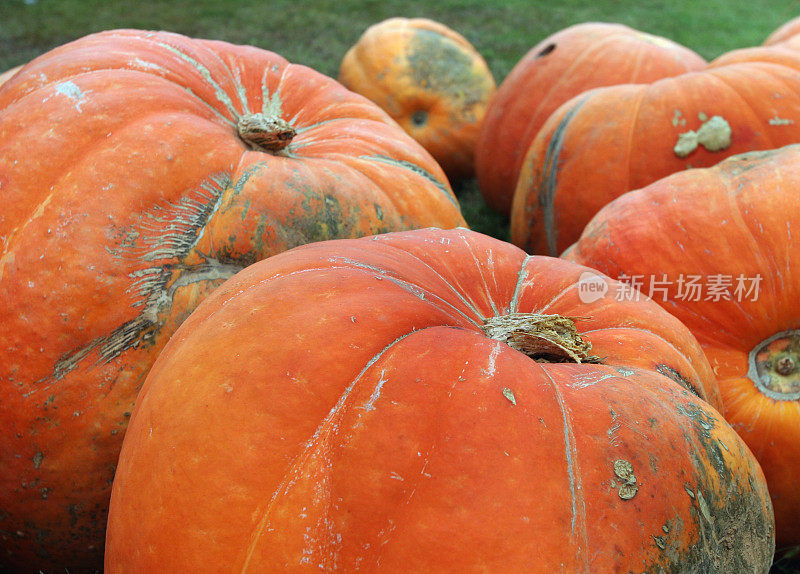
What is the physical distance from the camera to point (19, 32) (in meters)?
6.57

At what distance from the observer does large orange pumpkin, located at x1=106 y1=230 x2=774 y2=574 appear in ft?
3.61

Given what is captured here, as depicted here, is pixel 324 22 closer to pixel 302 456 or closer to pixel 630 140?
pixel 630 140

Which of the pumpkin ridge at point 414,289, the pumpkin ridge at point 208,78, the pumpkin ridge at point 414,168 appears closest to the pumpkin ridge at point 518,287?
the pumpkin ridge at point 414,289

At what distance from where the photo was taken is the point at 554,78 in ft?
12.5

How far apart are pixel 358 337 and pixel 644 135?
2.04m

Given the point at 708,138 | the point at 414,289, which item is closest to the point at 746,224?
the point at 708,138

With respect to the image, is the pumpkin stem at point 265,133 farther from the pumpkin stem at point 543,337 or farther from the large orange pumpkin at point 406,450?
the pumpkin stem at point 543,337

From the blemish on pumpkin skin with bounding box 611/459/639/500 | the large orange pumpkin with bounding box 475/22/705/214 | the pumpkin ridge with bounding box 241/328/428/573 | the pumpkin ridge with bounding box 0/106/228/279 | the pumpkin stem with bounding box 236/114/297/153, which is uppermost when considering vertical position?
the pumpkin ridge with bounding box 0/106/228/279

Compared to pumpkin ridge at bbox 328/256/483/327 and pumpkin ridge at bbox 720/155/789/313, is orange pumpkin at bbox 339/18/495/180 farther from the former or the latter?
pumpkin ridge at bbox 328/256/483/327

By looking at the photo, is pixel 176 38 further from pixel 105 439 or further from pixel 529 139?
pixel 529 139

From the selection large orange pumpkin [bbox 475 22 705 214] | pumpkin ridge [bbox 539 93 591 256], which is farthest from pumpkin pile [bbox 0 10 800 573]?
large orange pumpkin [bbox 475 22 705 214]

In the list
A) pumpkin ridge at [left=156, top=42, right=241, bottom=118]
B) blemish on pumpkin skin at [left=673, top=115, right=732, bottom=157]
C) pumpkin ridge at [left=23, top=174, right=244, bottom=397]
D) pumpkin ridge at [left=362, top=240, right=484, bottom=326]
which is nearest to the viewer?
pumpkin ridge at [left=362, top=240, right=484, bottom=326]

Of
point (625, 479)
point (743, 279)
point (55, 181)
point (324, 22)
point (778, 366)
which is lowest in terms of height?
point (778, 366)

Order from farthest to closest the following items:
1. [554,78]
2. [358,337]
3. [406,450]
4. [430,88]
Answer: [430,88] < [554,78] < [358,337] < [406,450]
